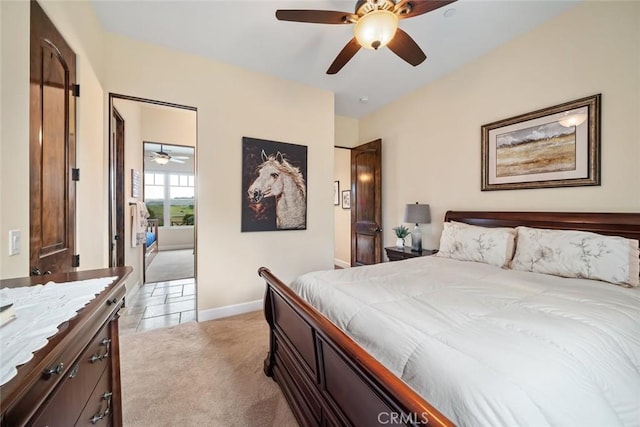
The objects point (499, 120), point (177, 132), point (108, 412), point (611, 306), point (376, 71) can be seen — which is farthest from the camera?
point (177, 132)

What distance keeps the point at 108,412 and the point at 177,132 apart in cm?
472

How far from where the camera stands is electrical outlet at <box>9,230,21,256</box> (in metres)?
1.10

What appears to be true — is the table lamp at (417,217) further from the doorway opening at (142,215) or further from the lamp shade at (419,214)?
the doorway opening at (142,215)

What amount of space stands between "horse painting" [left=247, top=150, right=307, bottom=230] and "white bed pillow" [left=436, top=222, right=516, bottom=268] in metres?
1.78

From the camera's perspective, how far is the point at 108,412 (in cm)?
111

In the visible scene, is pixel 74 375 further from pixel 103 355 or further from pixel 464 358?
pixel 464 358

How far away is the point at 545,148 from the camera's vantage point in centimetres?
238

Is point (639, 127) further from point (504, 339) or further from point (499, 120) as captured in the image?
point (504, 339)

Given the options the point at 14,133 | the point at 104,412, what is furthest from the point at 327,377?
the point at 14,133

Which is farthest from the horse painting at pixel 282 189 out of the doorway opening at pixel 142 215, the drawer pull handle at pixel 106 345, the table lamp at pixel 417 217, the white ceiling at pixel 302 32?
the drawer pull handle at pixel 106 345

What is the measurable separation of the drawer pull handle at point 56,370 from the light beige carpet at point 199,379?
1.24 metres

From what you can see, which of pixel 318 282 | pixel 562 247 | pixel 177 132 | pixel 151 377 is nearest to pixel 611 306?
pixel 562 247

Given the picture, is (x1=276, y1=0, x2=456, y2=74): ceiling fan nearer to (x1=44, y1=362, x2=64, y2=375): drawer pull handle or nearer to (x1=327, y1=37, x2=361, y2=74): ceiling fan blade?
(x1=327, y1=37, x2=361, y2=74): ceiling fan blade

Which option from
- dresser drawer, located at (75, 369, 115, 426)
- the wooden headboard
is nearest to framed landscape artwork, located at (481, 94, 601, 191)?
the wooden headboard
